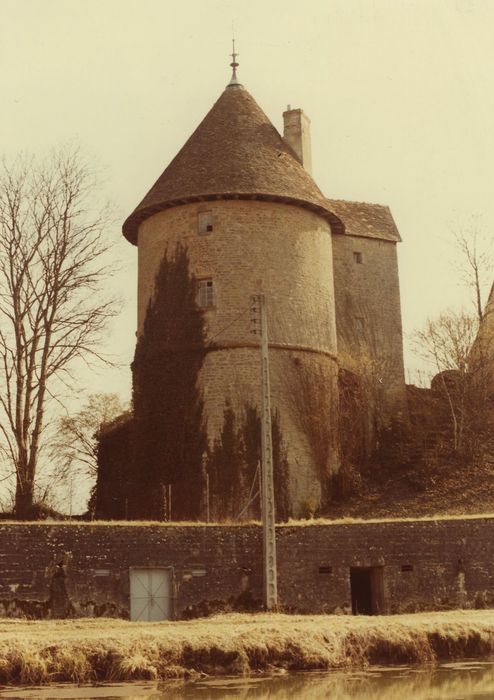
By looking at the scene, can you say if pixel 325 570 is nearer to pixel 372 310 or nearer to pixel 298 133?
pixel 372 310

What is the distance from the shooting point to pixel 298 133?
35.1 m

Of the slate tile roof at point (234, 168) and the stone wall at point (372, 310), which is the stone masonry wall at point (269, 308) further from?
the stone wall at point (372, 310)

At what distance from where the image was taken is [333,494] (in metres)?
30.8

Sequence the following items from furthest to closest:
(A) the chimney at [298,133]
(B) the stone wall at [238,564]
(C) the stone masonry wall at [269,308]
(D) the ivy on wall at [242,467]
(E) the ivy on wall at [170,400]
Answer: (A) the chimney at [298,133]
(C) the stone masonry wall at [269,308]
(E) the ivy on wall at [170,400]
(D) the ivy on wall at [242,467]
(B) the stone wall at [238,564]

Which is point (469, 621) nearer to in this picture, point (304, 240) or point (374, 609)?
point (374, 609)

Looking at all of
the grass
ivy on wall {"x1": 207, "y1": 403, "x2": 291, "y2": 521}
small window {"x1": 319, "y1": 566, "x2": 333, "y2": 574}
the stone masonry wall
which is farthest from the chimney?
the grass

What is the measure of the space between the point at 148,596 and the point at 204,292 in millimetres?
10584

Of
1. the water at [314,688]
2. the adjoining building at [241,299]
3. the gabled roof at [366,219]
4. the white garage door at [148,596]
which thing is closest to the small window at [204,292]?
the adjoining building at [241,299]

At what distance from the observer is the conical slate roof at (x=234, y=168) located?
30594 millimetres

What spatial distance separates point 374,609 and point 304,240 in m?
11.5

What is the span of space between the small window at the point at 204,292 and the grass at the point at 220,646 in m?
11.9

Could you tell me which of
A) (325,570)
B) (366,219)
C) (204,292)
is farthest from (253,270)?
(325,570)

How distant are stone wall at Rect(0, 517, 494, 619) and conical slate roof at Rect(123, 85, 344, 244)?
1100 centimetres

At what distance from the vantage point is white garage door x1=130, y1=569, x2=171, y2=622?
22.1 m
